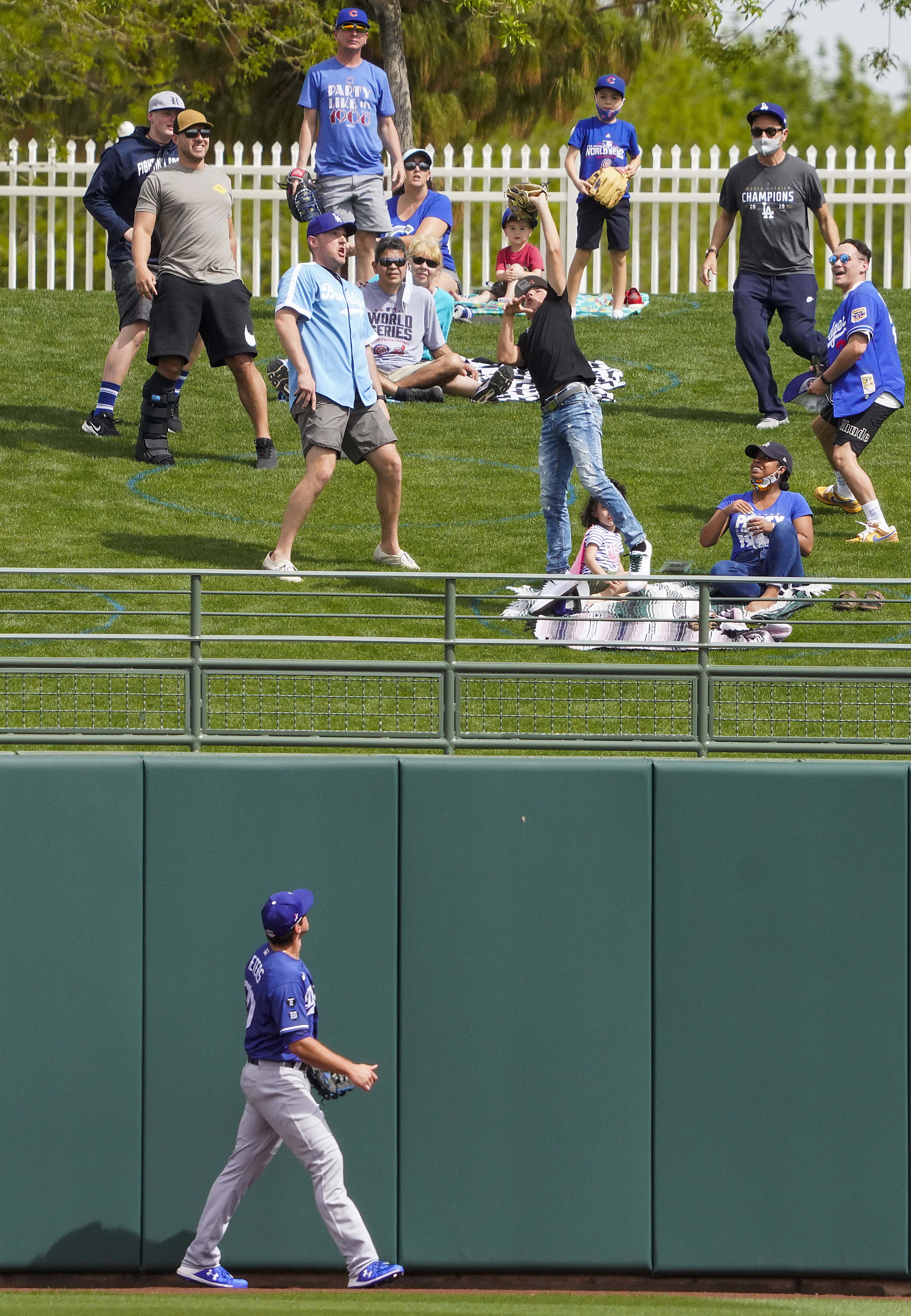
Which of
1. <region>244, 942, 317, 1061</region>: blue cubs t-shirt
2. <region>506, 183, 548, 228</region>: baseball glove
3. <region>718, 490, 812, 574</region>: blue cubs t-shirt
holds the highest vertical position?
<region>506, 183, 548, 228</region>: baseball glove

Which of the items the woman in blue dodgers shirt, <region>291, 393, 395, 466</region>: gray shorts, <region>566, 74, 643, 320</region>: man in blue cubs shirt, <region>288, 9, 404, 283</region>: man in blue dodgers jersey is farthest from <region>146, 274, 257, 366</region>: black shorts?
<region>566, 74, 643, 320</region>: man in blue cubs shirt

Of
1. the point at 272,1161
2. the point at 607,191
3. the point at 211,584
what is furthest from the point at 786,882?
the point at 607,191

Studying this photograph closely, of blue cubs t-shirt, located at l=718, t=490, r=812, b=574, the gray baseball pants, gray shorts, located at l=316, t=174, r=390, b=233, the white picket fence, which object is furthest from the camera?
the white picket fence

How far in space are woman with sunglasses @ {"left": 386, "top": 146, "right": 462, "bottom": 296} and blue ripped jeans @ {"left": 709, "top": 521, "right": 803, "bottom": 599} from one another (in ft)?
20.1

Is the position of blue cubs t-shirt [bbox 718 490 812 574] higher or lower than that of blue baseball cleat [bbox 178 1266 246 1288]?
higher

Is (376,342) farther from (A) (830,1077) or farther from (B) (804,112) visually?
(B) (804,112)

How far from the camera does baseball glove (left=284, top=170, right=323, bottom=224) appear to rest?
13602mm

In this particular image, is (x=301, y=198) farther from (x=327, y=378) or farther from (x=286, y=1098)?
(x=286, y=1098)

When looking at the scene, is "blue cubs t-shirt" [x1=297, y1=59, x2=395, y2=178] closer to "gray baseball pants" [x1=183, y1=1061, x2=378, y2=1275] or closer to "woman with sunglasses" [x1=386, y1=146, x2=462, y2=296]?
"woman with sunglasses" [x1=386, y1=146, x2=462, y2=296]

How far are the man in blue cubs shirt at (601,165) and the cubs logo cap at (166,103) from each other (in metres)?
4.37

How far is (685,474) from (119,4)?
11888 millimetres

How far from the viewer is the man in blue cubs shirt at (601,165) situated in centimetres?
1570

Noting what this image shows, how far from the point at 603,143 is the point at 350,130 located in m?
3.16

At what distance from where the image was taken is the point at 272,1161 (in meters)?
7.23
